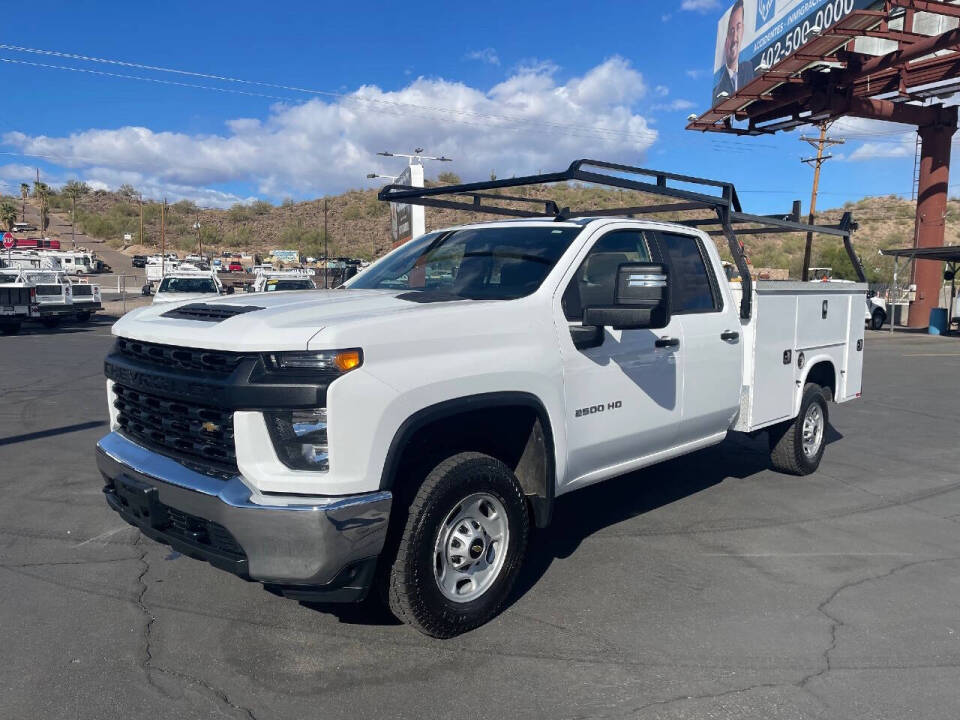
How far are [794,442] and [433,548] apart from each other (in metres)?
4.34

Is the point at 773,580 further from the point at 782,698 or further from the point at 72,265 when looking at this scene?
the point at 72,265

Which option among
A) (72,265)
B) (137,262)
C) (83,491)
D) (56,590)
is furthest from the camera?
(137,262)

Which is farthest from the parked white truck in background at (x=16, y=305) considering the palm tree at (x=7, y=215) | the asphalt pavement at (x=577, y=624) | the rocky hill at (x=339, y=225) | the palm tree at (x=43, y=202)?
the palm tree at (x=43, y=202)

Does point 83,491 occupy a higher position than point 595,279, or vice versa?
point 595,279

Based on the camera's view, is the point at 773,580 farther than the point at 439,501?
Yes

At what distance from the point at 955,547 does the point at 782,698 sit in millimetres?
2751

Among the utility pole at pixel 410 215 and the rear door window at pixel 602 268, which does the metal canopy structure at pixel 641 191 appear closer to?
the rear door window at pixel 602 268

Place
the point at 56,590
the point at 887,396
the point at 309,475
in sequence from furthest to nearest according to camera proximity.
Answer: the point at 887,396 < the point at 56,590 < the point at 309,475

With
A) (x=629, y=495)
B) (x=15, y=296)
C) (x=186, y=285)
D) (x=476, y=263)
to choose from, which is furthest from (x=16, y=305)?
(x=476, y=263)

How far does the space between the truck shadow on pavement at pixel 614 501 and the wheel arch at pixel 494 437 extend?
0.70 metres

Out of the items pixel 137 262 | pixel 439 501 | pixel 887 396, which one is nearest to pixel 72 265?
pixel 137 262

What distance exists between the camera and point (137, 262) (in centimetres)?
7325

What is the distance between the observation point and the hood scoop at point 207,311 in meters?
3.63

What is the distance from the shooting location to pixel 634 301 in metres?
4.04
